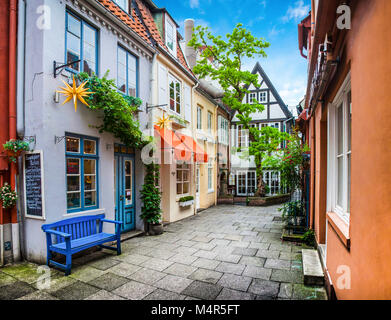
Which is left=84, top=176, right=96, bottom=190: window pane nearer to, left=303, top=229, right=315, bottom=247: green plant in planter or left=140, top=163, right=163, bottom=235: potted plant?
left=140, top=163, right=163, bottom=235: potted plant

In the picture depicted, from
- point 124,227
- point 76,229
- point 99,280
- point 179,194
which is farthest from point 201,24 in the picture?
point 99,280

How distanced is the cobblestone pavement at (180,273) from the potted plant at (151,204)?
21.5 inches

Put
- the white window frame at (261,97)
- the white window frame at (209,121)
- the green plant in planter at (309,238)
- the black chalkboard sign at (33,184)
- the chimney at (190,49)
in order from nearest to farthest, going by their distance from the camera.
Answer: the black chalkboard sign at (33,184), the green plant in planter at (309,238), the chimney at (190,49), the white window frame at (209,121), the white window frame at (261,97)

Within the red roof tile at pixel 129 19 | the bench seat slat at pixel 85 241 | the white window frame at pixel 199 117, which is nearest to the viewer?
the bench seat slat at pixel 85 241

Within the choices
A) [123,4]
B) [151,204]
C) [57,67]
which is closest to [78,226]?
[151,204]

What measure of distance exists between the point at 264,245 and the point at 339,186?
3169mm

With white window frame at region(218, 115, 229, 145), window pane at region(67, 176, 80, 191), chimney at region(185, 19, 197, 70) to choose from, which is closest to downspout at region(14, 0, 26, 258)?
window pane at region(67, 176, 80, 191)

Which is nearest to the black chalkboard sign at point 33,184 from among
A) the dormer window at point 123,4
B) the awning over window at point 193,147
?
the awning over window at point 193,147

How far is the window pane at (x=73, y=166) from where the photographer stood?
222 inches

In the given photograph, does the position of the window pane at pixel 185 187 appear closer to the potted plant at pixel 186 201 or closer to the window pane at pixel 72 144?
the potted plant at pixel 186 201

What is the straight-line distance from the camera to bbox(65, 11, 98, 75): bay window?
566 centimetres

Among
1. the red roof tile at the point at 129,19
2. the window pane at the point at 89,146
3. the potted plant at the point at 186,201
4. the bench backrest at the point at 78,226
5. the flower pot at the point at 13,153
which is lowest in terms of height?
the potted plant at the point at 186,201

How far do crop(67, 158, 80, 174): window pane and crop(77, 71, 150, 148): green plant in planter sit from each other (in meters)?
1.01
